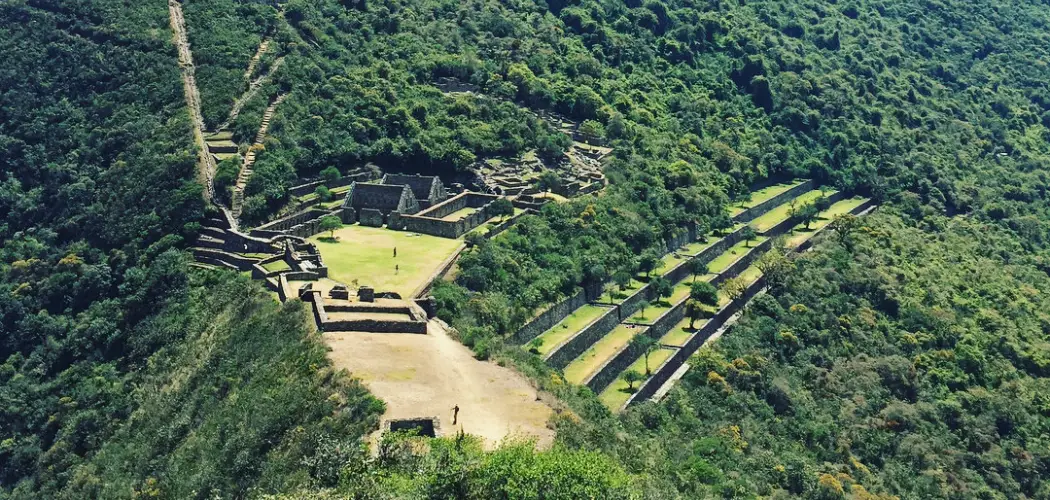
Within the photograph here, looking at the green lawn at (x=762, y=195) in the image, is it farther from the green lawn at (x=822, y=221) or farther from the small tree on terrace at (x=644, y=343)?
the small tree on terrace at (x=644, y=343)

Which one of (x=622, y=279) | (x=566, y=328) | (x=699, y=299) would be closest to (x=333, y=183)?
(x=622, y=279)

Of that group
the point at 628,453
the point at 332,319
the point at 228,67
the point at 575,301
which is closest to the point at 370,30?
the point at 228,67

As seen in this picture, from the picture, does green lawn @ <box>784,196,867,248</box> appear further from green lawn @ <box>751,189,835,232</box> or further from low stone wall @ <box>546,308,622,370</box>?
low stone wall @ <box>546,308,622,370</box>

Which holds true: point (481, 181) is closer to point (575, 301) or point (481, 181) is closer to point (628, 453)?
point (575, 301)

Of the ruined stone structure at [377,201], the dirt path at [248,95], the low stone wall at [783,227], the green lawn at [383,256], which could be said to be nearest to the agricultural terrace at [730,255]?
the low stone wall at [783,227]

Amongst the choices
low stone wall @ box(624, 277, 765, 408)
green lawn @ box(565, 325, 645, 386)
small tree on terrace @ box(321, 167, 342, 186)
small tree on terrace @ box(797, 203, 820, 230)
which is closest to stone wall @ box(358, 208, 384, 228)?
small tree on terrace @ box(321, 167, 342, 186)

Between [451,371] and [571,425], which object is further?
[451,371]
